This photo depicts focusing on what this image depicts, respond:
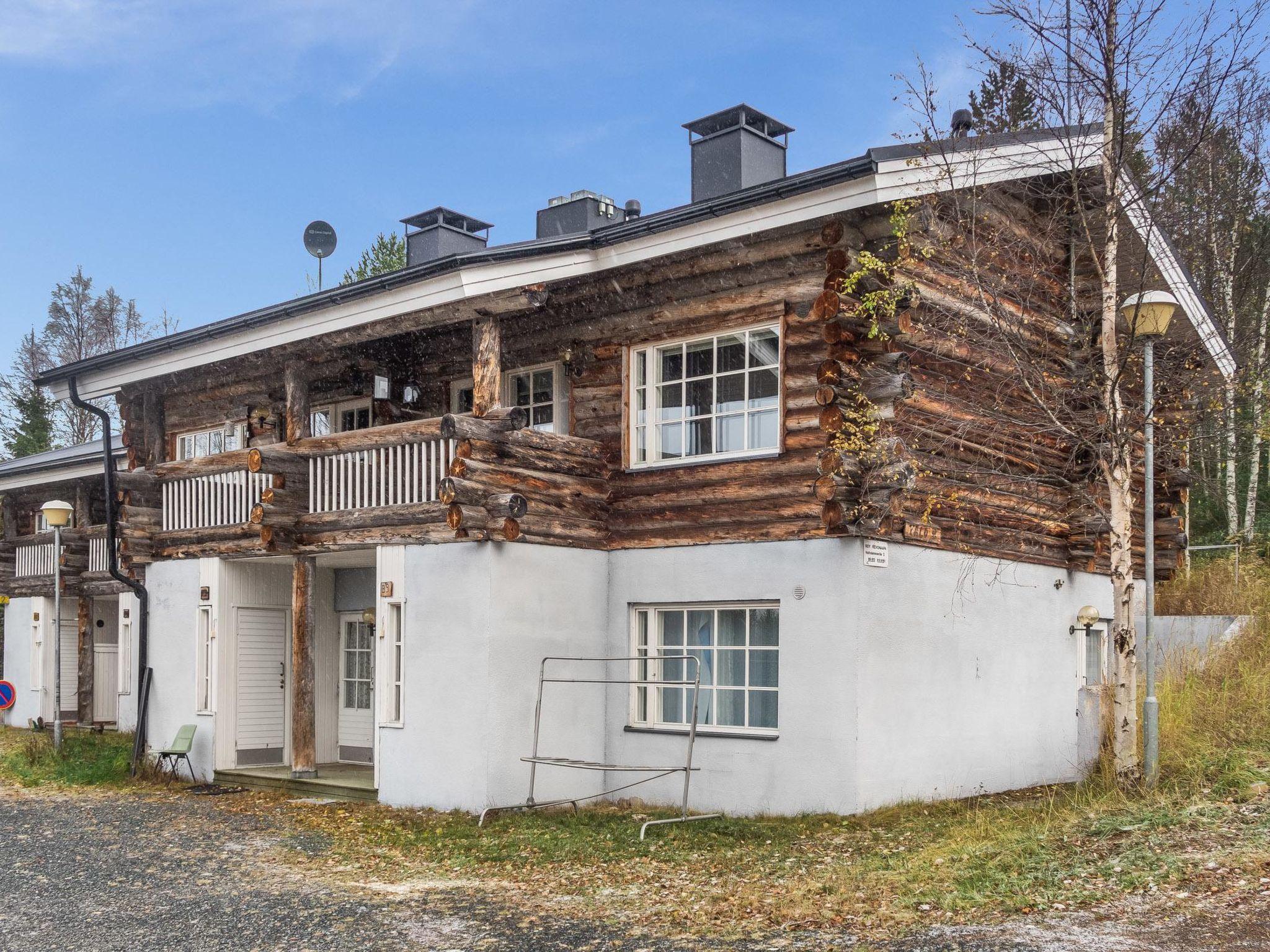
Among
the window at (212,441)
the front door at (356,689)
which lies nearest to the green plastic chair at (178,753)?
the front door at (356,689)

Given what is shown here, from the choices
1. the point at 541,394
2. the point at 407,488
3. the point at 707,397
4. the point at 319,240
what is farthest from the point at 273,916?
the point at 319,240

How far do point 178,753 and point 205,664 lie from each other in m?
1.09

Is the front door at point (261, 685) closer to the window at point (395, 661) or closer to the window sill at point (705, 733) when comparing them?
the window at point (395, 661)

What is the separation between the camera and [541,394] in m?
13.9

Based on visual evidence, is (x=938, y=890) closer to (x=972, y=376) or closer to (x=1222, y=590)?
(x=972, y=376)

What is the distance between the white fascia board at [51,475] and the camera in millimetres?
22234

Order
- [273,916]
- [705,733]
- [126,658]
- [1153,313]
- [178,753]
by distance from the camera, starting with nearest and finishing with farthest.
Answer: [273,916]
[1153,313]
[705,733]
[178,753]
[126,658]

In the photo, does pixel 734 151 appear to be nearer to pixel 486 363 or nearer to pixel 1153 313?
pixel 486 363

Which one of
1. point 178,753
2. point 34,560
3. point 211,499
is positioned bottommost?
point 178,753

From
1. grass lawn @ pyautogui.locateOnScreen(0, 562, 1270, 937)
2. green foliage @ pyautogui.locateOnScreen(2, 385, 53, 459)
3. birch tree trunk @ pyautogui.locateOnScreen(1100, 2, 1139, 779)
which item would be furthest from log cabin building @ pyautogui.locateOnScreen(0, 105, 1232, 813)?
green foliage @ pyautogui.locateOnScreen(2, 385, 53, 459)

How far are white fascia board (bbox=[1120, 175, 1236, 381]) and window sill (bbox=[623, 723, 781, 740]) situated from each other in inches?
214

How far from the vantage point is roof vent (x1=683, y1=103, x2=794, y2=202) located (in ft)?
49.5

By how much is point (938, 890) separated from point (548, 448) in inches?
241

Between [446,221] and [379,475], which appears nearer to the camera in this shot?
[379,475]
